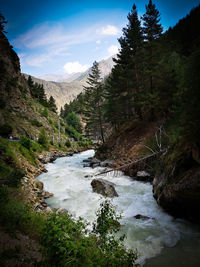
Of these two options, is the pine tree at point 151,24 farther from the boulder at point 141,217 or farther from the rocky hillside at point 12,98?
the rocky hillside at point 12,98

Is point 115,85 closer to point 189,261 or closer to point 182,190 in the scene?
point 182,190

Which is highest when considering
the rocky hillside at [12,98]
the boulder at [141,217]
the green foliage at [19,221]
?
the rocky hillside at [12,98]

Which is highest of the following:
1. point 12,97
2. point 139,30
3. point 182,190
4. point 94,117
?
point 139,30

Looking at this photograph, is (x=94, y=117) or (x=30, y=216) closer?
(x=30, y=216)

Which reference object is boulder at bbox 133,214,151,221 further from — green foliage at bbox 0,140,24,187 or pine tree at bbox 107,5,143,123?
pine tree at bbox 107,5,143,123

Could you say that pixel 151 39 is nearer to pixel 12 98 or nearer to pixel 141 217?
pixel 141 217

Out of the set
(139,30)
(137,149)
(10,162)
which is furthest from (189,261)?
(139,30)

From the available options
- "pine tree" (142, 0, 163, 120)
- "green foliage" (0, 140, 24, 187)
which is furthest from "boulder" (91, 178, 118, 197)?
"pine tree" (142, 0, 163, 120)

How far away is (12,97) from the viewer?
33250 millimetres

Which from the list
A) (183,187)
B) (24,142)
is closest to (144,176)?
(183,187)

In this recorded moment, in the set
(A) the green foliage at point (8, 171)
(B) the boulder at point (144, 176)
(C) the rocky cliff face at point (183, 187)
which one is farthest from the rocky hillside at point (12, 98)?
(C) the rocky cliff face at point (183, 187)

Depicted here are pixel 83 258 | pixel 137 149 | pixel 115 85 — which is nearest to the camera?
pixel 83 258

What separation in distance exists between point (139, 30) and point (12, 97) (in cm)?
3212

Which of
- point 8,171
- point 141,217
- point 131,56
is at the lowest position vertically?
point 141,217
